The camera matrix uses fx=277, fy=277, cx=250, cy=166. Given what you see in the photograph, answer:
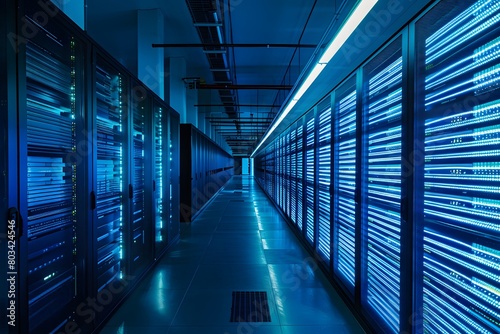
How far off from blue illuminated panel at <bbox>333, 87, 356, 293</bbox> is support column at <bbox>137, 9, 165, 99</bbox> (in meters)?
3.54

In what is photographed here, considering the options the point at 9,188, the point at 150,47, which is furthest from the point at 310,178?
the point at 9,188

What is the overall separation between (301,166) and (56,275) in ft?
14.6

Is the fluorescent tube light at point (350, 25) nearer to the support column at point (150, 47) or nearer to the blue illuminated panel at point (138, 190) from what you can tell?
the blue illuminated panel at point (138, 190)

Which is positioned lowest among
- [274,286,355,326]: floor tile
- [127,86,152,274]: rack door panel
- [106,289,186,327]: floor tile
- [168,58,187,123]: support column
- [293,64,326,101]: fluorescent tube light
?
[274,286,355,326]: floor tile

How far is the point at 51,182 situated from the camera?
6.04 ft

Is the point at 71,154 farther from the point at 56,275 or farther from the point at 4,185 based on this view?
the point at 56,275

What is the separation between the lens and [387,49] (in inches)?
86.9

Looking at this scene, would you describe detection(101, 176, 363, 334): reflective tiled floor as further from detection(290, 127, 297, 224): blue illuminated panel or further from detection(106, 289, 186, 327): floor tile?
detection(290, 127, 297, 224): blue illuminated panel

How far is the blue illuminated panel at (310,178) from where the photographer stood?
15.3ft

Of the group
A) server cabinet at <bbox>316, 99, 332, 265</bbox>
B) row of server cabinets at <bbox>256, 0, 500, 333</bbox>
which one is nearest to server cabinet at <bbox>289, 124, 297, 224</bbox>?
server cabinet at <bbox>316, 99, 332, 265</bbox>

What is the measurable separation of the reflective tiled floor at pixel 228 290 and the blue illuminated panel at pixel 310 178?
0.45 metres

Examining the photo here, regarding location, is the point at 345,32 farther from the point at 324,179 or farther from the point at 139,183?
the point at 139,183

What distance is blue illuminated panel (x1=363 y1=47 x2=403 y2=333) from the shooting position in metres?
2.01

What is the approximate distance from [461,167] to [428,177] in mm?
277
